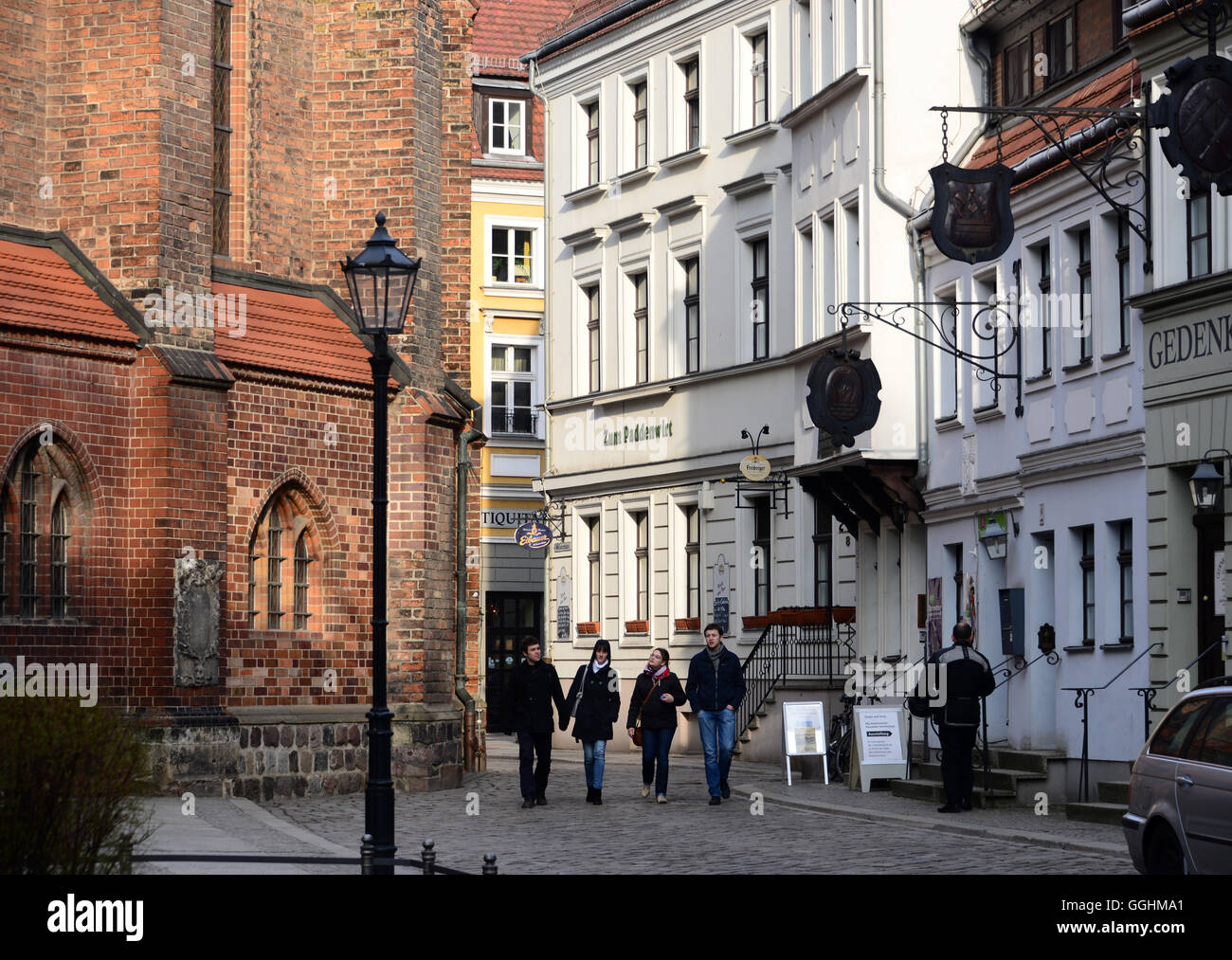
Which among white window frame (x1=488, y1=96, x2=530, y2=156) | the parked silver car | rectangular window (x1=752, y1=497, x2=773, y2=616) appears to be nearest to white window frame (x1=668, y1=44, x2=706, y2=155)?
rectangular window (x1=752, y1=497, x2=773, y2=616)

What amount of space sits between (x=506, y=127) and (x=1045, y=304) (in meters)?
28.0

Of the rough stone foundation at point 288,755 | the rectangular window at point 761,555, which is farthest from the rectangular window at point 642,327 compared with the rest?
the rough stone foundation at point 288,755

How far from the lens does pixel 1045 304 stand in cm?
2675

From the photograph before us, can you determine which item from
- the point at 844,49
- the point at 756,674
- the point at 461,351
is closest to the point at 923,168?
the point at 844,49

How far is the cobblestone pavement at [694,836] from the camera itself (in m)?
17.2

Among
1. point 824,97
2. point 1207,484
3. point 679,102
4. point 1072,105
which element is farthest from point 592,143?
point 1207,484

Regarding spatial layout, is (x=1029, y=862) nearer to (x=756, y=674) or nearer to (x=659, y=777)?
(x=659, y=777)

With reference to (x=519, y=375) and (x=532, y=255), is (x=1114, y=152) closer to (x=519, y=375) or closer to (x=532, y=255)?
(x=519, y=375)

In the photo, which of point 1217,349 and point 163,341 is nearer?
point 1217,349

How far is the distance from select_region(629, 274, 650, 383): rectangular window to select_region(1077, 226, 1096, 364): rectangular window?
16162 millimetres

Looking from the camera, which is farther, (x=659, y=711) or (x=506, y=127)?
(x=506, y=127)

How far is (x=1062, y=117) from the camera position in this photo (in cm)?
2691

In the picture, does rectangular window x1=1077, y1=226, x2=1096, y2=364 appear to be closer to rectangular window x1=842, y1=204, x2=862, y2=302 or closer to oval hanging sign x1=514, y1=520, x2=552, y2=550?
rectangular window x1=842, y1=204, x2=862, y2=302
